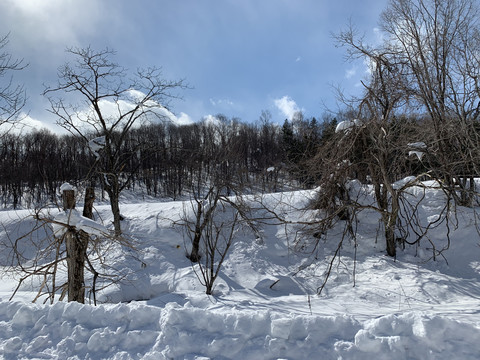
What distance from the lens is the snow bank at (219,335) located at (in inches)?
108

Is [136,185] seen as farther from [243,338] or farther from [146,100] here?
[243,338]

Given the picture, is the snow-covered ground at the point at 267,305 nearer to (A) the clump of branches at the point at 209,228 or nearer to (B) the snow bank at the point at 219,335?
(B) the snow bank at the point at 219,335

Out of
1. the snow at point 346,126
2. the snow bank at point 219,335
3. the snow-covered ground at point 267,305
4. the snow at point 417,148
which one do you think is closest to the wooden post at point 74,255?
the snow-covered ground at point 267,305

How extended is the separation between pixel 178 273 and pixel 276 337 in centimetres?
880

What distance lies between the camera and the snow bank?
274cm

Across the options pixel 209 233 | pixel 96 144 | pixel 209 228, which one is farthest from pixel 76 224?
pixel 96 144

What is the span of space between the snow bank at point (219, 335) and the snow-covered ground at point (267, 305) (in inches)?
0.4

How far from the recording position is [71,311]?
3539mm

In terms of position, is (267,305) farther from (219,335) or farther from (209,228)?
(219,335)

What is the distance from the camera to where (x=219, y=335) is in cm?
310

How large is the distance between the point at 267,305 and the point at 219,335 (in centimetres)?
533

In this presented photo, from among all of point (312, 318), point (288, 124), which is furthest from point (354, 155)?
point (288, 124)

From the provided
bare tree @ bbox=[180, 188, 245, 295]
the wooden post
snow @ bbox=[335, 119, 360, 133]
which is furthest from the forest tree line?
the wooden post

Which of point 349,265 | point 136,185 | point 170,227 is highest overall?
point 136,185
